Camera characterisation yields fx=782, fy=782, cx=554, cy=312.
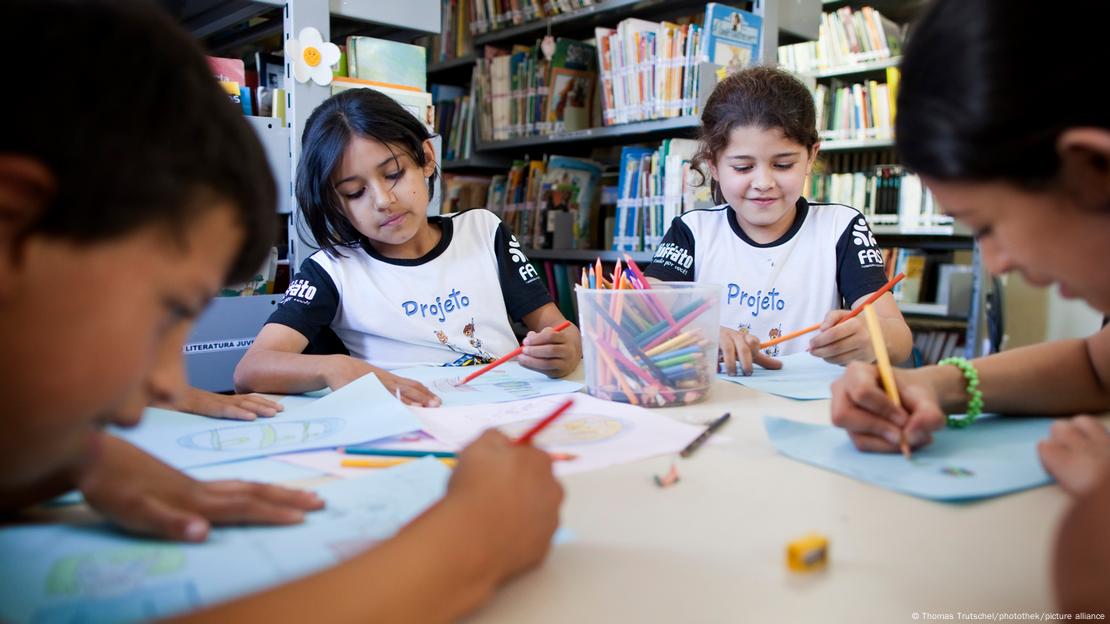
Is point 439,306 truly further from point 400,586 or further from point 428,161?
point 400,586

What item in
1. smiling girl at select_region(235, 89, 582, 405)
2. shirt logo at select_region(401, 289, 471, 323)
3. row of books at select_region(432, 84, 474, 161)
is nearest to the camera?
smiling girl at select_region(235, 89, 582, 405)

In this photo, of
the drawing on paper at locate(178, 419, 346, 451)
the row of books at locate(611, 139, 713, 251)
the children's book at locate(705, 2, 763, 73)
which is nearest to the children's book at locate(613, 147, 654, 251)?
the row of books at locate(611, 139, 713, 251)

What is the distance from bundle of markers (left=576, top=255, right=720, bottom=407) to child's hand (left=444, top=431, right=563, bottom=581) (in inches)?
17.7

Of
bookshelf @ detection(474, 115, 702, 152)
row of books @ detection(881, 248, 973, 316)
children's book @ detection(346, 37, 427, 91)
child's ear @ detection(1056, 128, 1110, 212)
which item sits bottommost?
row of books @ detection(881, 248, 973, 316)

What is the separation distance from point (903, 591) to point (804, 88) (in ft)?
4.76

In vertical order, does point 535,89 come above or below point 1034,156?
above

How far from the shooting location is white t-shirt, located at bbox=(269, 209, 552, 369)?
1.55 m

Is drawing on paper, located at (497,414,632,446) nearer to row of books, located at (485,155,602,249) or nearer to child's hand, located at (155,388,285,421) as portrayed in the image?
child's hand, located at (155,388,285,421)

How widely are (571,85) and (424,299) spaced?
196cm

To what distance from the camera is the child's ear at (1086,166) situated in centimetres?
48

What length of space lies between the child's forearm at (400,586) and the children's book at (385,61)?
1.71 meters

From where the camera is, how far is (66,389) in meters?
0.40

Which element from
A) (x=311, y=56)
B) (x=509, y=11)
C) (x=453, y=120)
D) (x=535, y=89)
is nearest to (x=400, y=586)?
(x=311, y=56)

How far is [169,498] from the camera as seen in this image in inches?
23.6
